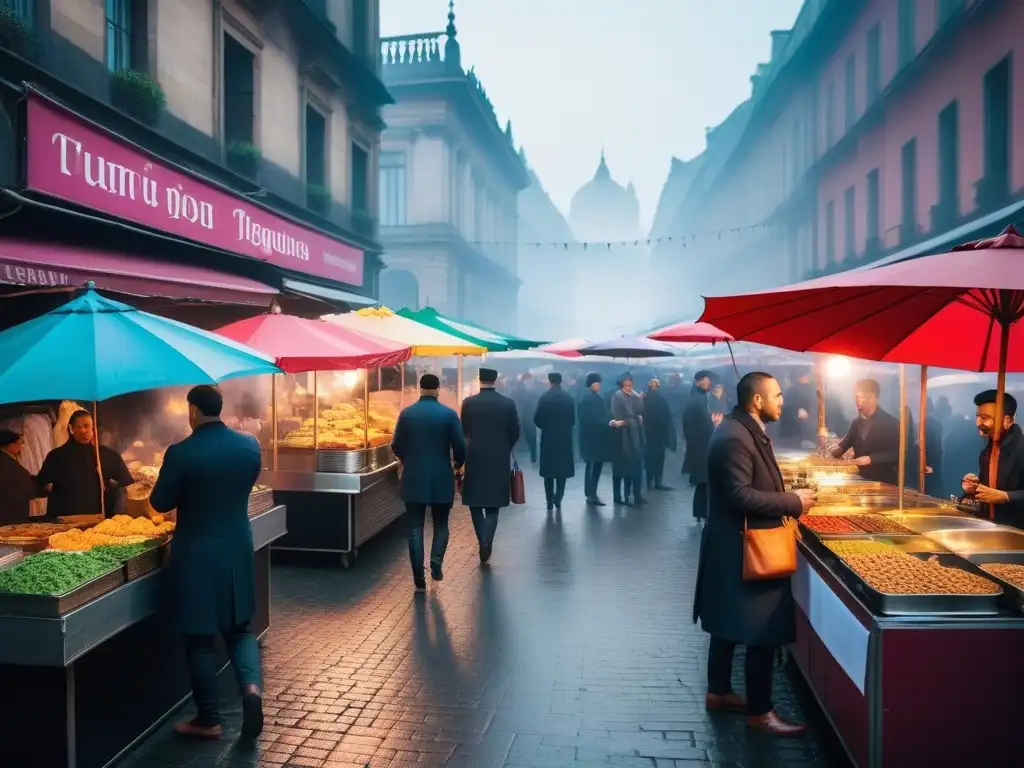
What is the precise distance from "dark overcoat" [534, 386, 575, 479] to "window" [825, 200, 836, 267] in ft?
62.0

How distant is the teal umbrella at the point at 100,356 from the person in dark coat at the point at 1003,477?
16.4 ft

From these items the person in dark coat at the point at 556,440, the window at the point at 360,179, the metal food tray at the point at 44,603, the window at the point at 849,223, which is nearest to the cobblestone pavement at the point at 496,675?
the metal food tray at the point at 44,603

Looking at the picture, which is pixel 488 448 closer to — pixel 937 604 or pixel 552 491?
pixel 552 491

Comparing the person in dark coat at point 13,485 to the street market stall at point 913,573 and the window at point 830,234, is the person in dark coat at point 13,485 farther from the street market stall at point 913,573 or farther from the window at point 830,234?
the window at point 830,234

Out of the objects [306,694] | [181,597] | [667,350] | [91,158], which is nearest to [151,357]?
[181,597]

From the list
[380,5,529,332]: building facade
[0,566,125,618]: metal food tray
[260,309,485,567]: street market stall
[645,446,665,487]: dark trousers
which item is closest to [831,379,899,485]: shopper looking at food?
[260,309,485,567]: street market stall

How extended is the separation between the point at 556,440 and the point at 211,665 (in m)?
7.95

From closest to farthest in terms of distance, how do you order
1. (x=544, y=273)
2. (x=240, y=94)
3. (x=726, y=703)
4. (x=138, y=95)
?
(x=726, y=703) → (x=138, y=95) → (x=240, y=94) → (x=544, y=273)

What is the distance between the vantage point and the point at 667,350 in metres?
14.3

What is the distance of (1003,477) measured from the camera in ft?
18.9

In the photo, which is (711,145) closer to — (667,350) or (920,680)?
(667,350)

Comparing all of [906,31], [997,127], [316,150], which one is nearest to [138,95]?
[316,150]

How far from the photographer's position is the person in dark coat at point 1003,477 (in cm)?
554

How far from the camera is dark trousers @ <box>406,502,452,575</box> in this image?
7574 mm
